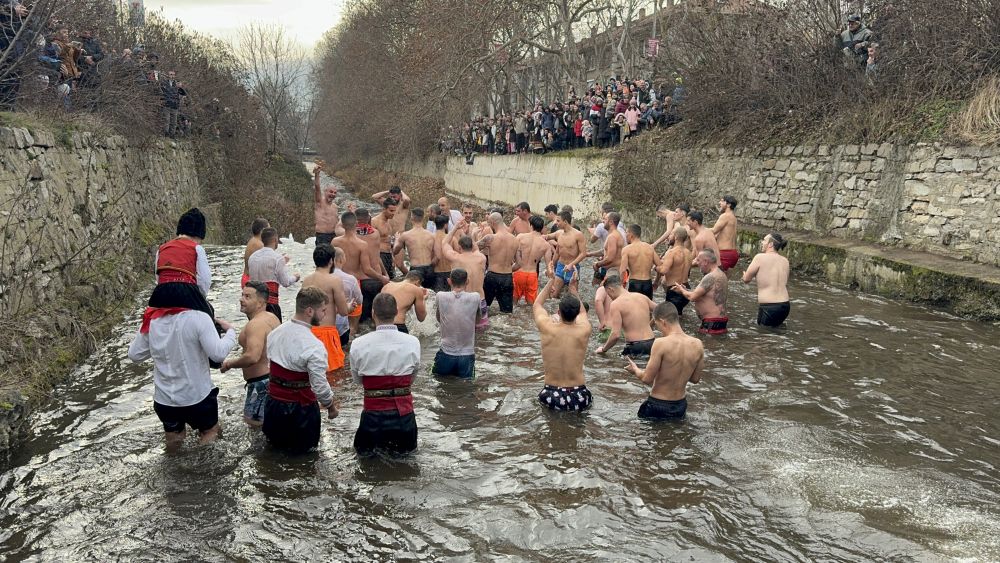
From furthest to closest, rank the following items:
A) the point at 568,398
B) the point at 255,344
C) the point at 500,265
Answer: the point at 500,265, the point at 568,398, the point at 255,344

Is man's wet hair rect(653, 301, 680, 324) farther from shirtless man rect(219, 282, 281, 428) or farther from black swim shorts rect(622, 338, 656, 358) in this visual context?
shirtless man rect(219, 282, 281, 428)

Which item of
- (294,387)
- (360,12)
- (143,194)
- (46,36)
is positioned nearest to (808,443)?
(294,387)

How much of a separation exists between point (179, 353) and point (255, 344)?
69 cm

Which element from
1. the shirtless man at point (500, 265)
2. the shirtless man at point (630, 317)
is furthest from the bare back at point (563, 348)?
the shirtless man at point (500, 265)

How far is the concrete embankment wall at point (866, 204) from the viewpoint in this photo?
36.3ft

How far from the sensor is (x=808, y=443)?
639 centimetres

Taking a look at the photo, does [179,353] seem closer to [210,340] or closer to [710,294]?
[210,340]

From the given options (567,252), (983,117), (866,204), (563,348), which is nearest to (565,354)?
(563,348)

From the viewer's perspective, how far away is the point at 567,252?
1109 cm

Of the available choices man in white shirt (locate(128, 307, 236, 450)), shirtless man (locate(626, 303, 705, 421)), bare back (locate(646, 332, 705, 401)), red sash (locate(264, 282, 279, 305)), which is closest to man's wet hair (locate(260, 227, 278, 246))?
red sash (locate(264, 282, 279, 305))

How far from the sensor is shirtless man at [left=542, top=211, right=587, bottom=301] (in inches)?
429

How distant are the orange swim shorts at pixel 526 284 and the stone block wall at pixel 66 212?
5609 mm

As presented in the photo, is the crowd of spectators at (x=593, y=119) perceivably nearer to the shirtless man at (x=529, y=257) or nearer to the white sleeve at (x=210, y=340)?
the shirtless man at (x=529, y=257)

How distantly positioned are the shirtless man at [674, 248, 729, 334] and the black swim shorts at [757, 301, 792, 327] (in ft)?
2.41
